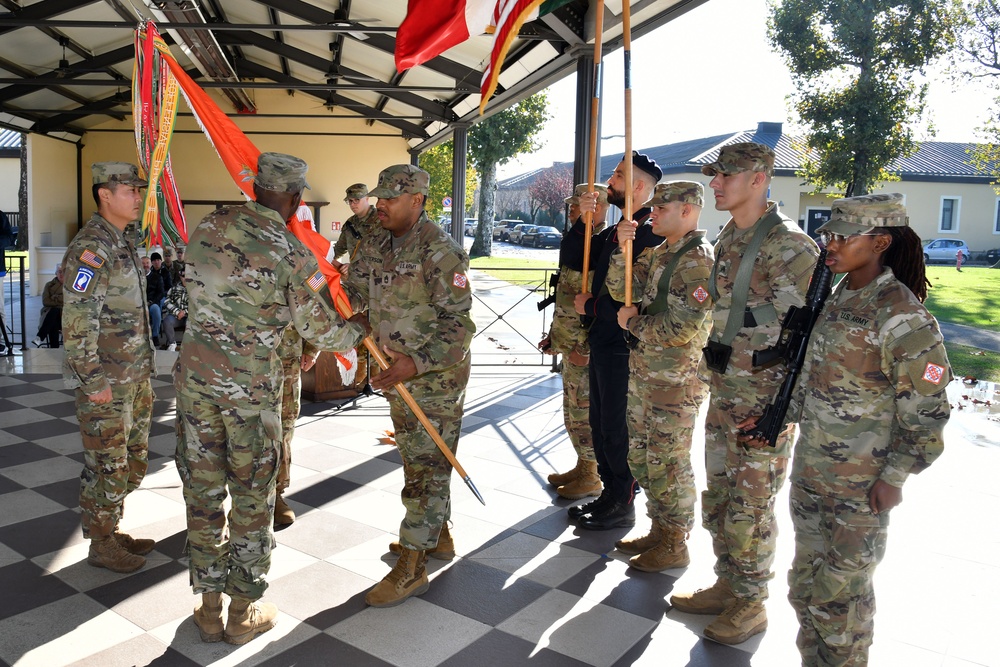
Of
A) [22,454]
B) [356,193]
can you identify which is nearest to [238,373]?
[22,454]

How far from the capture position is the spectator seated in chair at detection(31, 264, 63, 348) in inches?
360

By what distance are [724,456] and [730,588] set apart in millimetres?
620

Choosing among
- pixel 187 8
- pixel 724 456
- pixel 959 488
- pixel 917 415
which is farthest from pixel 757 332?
pixel 187 8

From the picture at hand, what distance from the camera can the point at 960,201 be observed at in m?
33.5

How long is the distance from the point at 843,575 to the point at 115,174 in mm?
3670

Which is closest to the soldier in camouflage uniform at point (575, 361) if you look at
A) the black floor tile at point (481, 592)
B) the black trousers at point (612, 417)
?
the black trousers at point (612, 417)

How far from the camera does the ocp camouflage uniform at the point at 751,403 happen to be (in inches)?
120

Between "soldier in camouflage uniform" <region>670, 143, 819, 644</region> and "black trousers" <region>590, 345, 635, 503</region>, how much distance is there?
1018 millimetres

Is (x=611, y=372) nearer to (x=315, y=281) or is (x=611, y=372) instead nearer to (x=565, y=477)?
(x=565, y=477)

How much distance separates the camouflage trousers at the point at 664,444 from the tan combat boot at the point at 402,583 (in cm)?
124

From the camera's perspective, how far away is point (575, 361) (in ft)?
16.2

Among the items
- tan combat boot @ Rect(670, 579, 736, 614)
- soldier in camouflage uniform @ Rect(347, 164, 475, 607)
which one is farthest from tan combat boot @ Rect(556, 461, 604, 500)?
tan combat boot @ Rect(670, 579, 736, 614)

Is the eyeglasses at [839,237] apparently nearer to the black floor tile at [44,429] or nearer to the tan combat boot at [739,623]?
the tan combat boot at [739,623]

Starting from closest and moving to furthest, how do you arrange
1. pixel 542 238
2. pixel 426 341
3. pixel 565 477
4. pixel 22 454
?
pixel 426 341 < pixel 565 477 < pixel 22 454 < pixel 542 238
